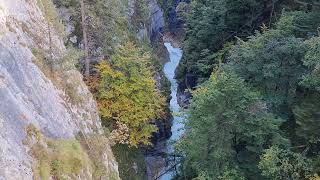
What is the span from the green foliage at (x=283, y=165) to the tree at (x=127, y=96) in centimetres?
816

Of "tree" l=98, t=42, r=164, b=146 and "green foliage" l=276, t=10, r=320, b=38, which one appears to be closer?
"green foliage" l=276, t=10, r=320, b=38

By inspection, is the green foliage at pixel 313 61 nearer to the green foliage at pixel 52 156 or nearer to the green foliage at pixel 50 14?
the green foliage at pixel 52 156

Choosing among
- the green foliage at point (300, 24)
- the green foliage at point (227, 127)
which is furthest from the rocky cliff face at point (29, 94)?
the green foliage at point (300, 24)

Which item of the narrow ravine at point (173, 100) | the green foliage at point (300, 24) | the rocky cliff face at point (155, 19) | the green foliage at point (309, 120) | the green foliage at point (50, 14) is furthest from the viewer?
the rocky cliff face at point (155, 19)

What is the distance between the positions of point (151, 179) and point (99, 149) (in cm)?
1067

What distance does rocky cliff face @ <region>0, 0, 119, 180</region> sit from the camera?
37.1 ft

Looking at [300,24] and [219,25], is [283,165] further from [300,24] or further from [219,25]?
[219,25]

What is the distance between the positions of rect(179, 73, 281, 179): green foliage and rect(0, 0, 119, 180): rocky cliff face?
4.34 meters

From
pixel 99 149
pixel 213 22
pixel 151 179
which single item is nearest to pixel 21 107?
pixel 99 149

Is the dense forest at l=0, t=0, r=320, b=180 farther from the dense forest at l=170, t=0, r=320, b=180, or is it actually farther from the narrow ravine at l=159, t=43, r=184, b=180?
the narrow ravine at l=159, t=43, r=184, b=180

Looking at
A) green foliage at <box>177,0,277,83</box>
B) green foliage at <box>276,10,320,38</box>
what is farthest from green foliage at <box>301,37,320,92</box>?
green foliage at <box>177,0,277,83</box>

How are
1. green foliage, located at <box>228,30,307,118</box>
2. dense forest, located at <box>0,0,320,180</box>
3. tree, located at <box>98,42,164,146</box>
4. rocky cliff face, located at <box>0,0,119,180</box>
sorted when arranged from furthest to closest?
tree, located at <box>98,42,164,146</box>
green foliage, located at <box>228,30,307,118</box>
dense forest, located at <box>0,0,320,180</box>
rocky cliff face, located at <box>0,0,119,180</box>

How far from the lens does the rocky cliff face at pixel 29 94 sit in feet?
37.1

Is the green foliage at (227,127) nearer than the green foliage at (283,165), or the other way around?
the green foliage at (283,165)
